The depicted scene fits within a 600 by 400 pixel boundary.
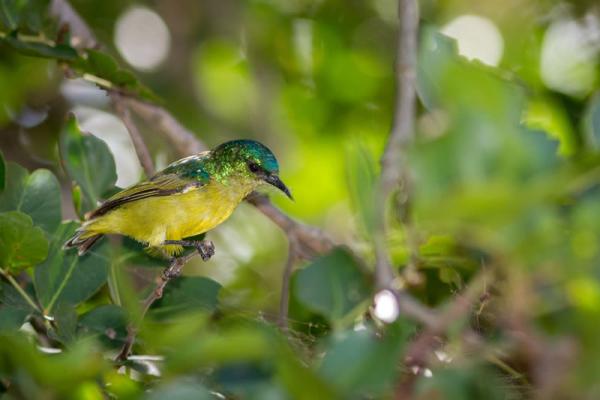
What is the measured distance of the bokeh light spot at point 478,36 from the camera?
464cm

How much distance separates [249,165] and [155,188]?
52 centimetres

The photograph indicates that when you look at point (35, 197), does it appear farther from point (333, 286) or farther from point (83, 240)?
point (333, 286)

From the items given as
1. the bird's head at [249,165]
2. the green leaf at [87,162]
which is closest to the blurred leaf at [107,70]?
the green leaf at [87,162]

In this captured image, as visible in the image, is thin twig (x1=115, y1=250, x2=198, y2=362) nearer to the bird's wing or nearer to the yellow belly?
the bird's wing

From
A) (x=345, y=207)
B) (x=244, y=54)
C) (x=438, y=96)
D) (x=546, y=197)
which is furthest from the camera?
(x=244, y=54)

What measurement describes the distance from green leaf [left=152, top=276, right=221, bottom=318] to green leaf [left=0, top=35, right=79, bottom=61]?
94cm

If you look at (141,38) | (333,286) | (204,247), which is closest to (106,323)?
(204,247)

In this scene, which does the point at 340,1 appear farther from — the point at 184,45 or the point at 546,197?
the point at 546,197

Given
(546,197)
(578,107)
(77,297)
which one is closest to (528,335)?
(546,197)

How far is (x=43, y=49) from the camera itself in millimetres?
3145

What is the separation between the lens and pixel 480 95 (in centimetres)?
118

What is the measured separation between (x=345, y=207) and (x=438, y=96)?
367cm

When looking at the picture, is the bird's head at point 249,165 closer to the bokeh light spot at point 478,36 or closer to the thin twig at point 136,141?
the thin twig at point 136,141

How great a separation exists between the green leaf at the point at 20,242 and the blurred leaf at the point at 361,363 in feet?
4.31
